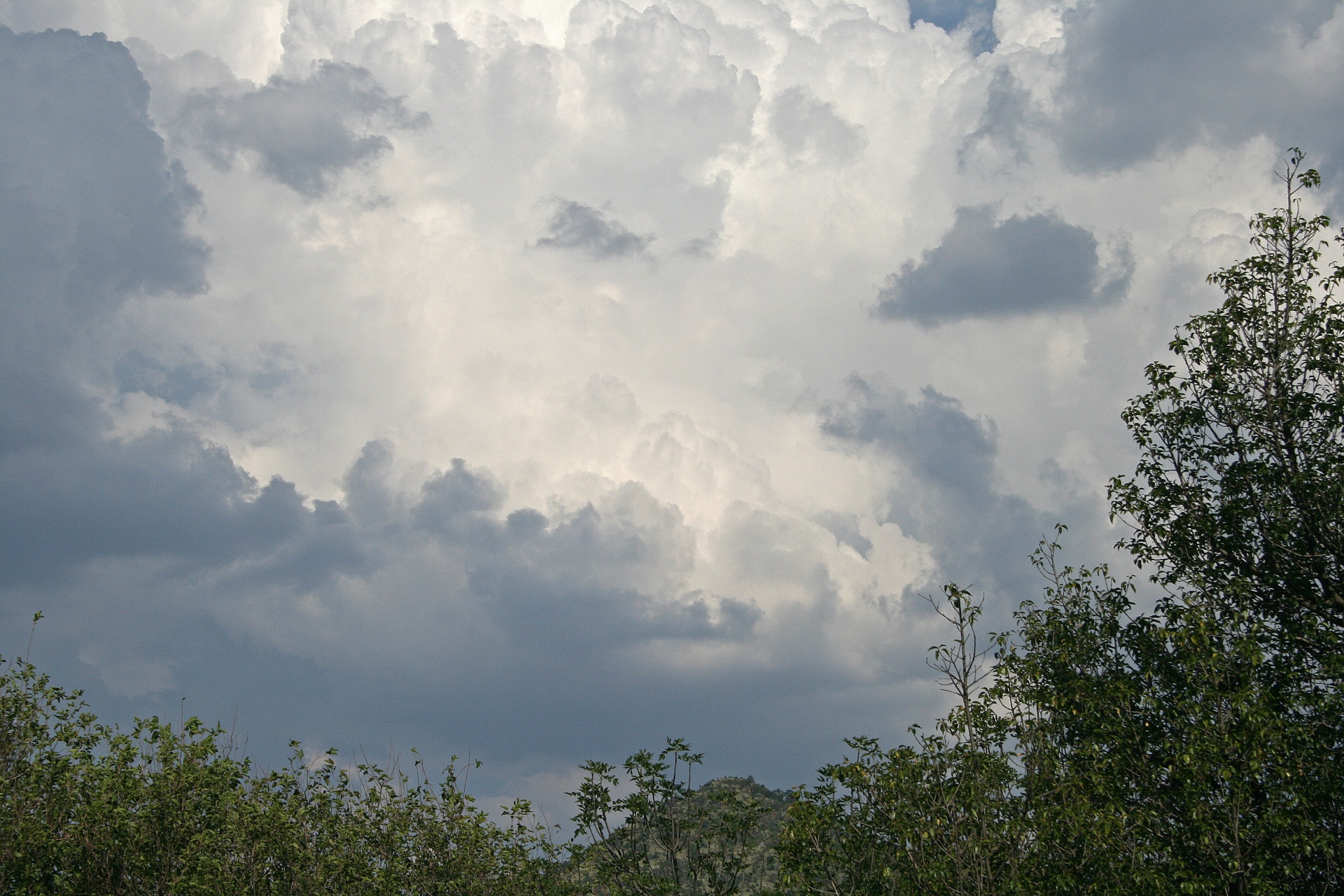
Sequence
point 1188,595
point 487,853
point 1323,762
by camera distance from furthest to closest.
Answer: point 487,853 → point 1188,595 → point 1323,762

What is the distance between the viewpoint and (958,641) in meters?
17.2

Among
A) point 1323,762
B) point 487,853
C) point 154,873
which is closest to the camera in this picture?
point 1323,762

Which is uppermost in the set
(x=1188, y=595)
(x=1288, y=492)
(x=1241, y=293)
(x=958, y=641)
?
(x=1241, y=293)

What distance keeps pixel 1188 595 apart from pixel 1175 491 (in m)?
3.05

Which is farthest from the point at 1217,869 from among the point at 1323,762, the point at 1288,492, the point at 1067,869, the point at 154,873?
the point at 154,873

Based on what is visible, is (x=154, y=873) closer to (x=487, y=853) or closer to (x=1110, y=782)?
(x=487, y=853)

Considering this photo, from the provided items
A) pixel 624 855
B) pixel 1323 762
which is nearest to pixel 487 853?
pixel 624 855

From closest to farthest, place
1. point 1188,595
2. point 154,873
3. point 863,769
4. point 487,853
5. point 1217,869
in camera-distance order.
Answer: point 1217,869
point 863,769
point 1188,595
point 154,873
point 487,853

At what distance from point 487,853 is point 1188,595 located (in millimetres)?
18101

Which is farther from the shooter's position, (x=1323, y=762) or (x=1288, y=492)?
(x=1288, y=492)

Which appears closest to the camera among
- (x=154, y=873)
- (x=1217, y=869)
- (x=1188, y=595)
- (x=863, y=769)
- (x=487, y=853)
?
(x=1217, y=869)

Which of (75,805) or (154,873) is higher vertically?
(75,805)

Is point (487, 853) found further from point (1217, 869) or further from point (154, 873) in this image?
point (1217, 869)

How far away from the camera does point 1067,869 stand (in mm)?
17547
